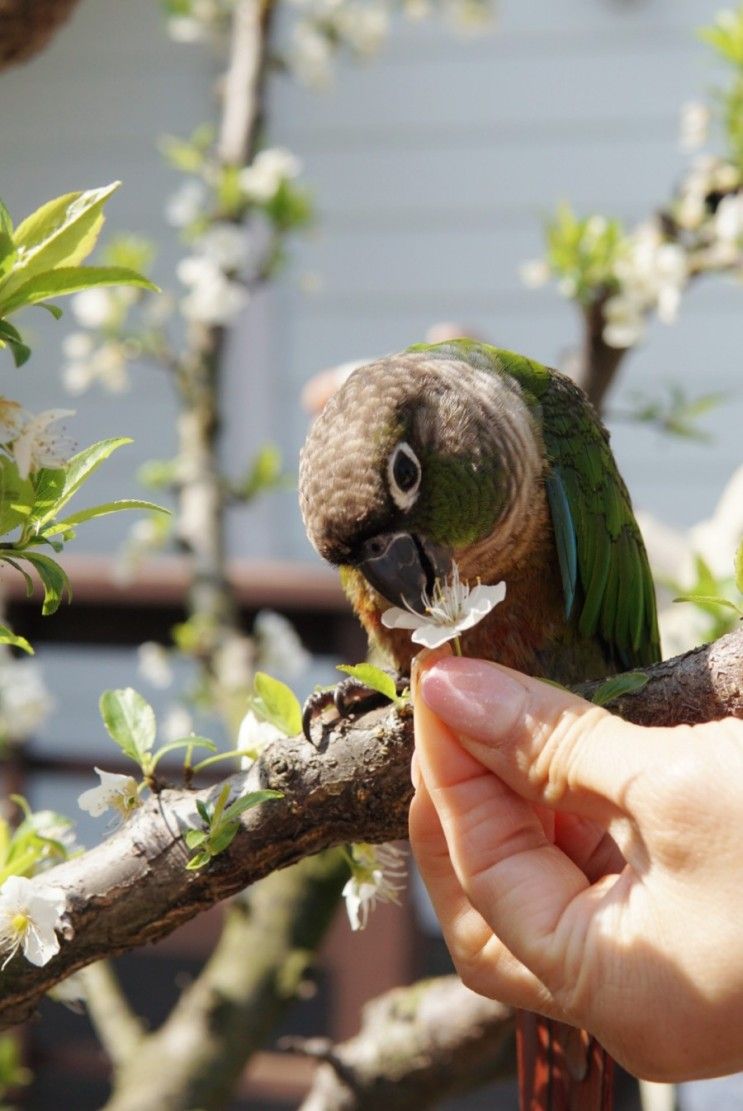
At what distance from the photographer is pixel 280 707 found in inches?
55.7

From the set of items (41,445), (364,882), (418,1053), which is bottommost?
(418,1053)

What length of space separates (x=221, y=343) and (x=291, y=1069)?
251 cm

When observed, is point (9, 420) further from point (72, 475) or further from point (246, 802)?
point (246, 802)

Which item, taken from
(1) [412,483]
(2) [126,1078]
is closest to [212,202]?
(1) [412,483]

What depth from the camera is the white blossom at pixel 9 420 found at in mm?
1060

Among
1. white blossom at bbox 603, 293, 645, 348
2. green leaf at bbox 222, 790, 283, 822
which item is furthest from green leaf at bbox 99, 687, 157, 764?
white blossom at bbox 603, 293, 645, 348

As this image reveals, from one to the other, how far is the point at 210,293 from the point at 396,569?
148 cm

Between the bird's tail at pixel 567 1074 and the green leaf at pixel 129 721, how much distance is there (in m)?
0.79

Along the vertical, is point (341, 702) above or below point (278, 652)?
above

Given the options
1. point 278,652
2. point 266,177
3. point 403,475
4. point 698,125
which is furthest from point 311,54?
point 403,475

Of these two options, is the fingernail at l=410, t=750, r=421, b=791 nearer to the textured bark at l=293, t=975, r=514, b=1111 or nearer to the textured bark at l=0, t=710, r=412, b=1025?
the textured bark at l=0, t=710, r=412, b=1025

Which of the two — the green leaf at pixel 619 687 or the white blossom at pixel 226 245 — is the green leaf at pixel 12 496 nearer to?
the green leaf at pixel 619 687

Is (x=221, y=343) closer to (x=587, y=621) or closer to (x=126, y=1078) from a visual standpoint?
(x=587, y=621)

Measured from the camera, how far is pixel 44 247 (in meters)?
1.07
